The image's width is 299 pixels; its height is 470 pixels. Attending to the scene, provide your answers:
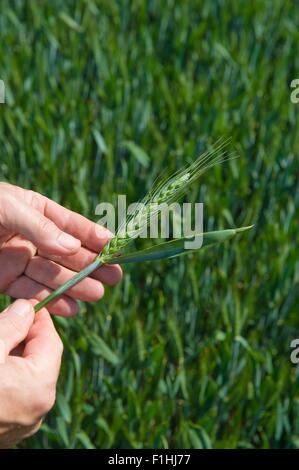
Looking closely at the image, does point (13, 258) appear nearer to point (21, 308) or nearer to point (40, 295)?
point (40, 295)

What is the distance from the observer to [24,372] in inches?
46.3

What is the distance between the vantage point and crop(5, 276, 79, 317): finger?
56.6 inches

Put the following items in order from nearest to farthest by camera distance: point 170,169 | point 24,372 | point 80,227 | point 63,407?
point 24,372, point 80,227, point 63,407, point 170,169

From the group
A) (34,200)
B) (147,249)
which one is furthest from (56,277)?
(147,249)

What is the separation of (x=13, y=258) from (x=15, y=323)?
243 mm

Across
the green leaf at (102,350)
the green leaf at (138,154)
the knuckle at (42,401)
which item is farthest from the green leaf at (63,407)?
the green leaf at (138,154)

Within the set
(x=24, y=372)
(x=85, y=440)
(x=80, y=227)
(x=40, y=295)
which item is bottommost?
(x=85, y=440)

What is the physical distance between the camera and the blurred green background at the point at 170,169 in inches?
66.5

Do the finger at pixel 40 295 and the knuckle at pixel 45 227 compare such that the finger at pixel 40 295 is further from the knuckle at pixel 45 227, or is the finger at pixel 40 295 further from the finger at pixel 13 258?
the knuckle at pixel 45 227

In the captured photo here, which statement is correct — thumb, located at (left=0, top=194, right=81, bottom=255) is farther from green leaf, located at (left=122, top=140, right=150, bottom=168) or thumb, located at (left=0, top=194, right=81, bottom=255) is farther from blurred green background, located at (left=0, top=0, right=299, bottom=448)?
green leaf, located at (left=122, top=140, right=150, bottom=168)

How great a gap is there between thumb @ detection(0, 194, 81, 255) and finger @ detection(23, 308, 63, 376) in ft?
0.37

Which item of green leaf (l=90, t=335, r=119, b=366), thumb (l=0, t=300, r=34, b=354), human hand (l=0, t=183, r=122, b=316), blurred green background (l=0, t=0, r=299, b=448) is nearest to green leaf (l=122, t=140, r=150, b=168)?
blurred green background (l=0, t=0, r=299, b=448)

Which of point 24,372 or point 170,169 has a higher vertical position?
point 170,169

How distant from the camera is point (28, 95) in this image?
2471 mm
